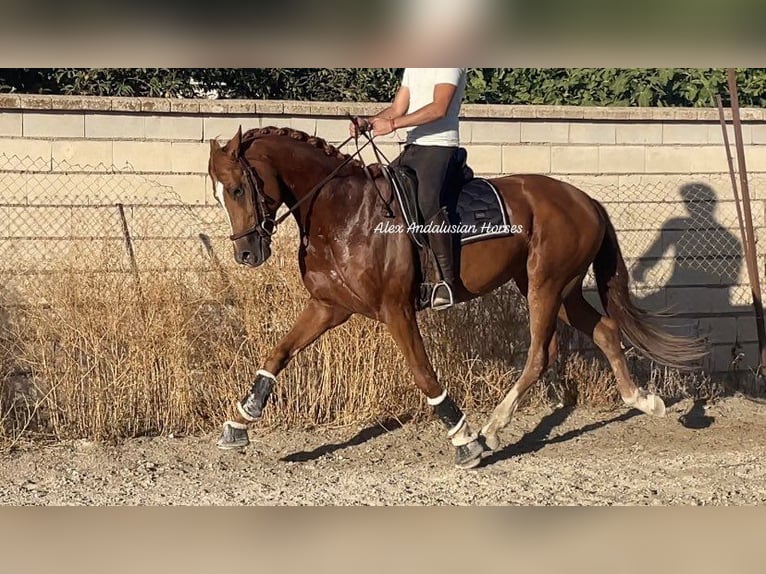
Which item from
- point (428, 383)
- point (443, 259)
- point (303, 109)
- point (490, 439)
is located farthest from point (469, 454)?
point (303, 109)

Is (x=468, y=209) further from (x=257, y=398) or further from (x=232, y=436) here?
(x=232, y=436)

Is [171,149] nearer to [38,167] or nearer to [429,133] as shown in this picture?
[38,167]

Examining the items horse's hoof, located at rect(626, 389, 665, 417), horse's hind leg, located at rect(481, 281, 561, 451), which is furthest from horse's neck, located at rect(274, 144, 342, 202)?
horse's hoof, located at rect(626, 389, 665, 417)

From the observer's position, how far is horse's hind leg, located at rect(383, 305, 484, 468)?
6.75m

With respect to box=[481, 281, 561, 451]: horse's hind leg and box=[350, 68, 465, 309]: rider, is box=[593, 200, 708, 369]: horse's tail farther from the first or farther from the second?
box=[350, 68, 465, 309]: rider

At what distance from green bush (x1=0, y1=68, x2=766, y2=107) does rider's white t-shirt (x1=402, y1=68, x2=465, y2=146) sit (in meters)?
2.76

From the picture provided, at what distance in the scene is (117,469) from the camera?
6969 mm

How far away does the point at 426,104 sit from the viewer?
266 inches

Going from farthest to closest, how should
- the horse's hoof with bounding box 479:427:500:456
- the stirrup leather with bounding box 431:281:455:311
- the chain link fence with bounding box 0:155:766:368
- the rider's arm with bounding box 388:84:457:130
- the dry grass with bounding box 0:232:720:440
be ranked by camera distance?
the chain link fence with bounding box 0:155:766:368 < the dry grass with bounding box 0:232:720:440 < the horse's hoof with bounding box 479:427:500:456 < the stirrup leather with bounding box 431:281:455:311 < the rider's arm with bounding box 388:84:457:130

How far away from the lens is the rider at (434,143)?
661cm

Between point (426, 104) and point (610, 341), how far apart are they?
221 cm
